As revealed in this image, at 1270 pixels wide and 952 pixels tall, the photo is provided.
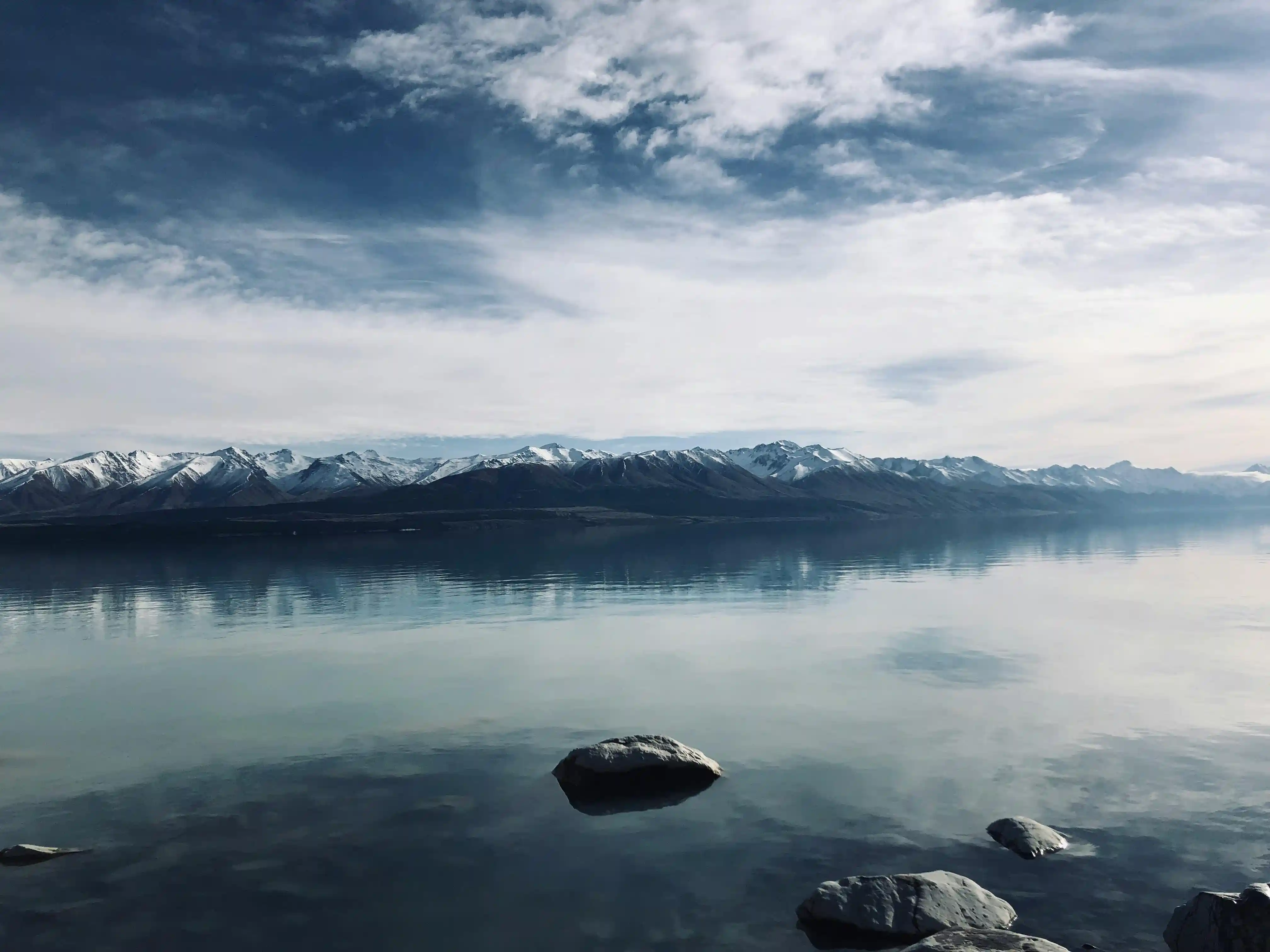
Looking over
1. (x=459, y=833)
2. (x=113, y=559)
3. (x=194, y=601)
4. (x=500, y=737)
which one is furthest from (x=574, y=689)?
(x=113, y=559)

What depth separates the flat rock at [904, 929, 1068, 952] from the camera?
1408cm

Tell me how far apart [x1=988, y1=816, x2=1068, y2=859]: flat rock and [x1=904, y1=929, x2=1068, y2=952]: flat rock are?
4.63 m

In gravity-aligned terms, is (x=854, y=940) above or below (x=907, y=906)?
below

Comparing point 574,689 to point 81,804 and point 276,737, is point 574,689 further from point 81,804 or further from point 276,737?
point 81,804

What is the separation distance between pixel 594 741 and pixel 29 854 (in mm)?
15931

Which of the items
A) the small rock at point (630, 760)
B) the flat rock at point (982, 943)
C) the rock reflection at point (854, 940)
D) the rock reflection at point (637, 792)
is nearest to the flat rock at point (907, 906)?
the rock reflection at point (854, 940)

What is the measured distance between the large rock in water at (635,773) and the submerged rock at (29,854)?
12356 millimetres

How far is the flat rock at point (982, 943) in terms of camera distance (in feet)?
46.2

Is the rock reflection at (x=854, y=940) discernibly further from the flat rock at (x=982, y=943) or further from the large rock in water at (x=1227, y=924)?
the large rock in water at (x=1227, y=924)

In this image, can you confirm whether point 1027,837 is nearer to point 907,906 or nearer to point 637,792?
point 907,906

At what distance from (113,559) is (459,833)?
147994mm

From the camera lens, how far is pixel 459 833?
68.0 feet

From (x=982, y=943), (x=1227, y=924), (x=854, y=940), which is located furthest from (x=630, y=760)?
(x=1227, y=924)

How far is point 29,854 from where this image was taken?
19.3 meters
